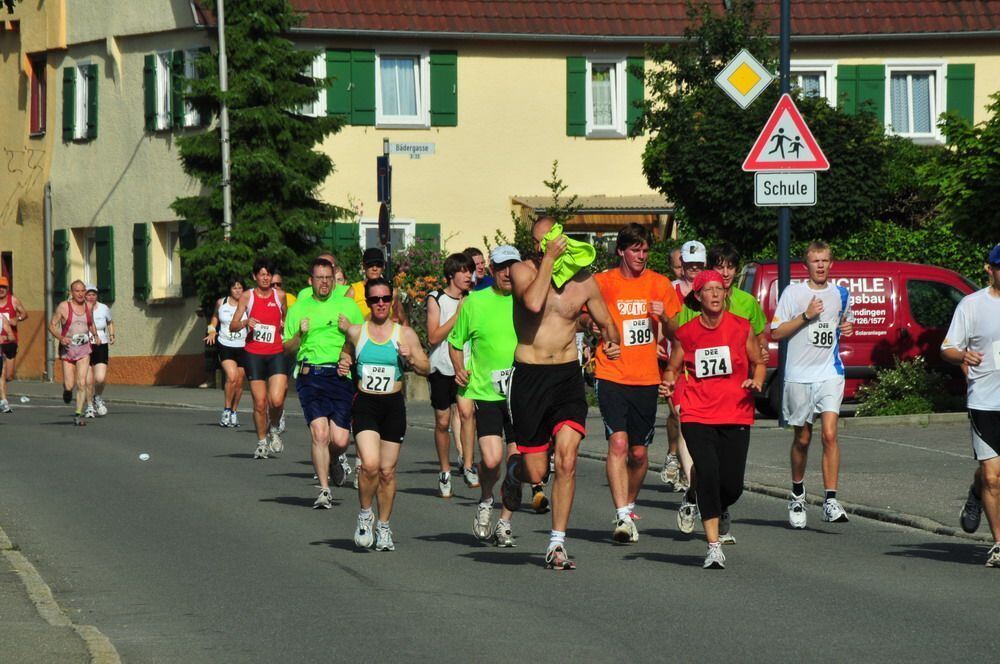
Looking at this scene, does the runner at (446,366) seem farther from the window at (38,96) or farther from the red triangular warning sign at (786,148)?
the window at (38,96)

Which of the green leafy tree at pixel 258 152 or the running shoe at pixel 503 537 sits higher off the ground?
the green leafy tree at pixel 258 152

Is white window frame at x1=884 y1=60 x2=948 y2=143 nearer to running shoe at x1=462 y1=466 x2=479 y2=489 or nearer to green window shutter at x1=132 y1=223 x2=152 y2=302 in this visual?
green window shutter at x1=132 y1=223 x2=152 y2=302

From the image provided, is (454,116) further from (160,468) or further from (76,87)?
(160,468)

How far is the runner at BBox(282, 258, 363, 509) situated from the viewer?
14891mm

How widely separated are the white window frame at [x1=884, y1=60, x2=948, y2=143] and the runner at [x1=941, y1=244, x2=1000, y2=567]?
30.3 m

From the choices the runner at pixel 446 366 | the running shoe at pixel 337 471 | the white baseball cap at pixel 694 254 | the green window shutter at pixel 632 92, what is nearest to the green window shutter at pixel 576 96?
the green window shutter at pixel 632 92

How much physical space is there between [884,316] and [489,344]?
1088cm

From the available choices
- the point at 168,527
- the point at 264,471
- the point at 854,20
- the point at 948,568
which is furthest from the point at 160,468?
the point at 854,20

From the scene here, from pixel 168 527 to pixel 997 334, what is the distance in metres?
5.69

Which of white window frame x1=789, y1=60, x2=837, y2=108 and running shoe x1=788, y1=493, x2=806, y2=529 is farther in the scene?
white window frame x1=789, y1=60, x2=837, y2=108

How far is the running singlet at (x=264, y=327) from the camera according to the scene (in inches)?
775

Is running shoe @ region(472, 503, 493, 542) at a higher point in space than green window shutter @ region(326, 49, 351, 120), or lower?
Answer: lower

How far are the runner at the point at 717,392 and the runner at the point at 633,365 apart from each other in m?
0.89

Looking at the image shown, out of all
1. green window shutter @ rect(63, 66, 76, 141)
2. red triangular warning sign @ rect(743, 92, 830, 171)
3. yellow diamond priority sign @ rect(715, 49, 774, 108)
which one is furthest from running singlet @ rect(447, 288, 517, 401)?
green window shutter @ rect(63, 66, 76, 141)
